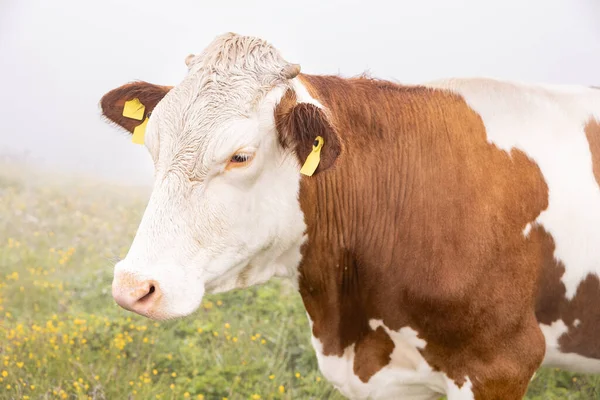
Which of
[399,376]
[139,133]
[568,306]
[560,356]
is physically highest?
[139,133]

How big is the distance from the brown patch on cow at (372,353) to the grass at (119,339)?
48.5 inches

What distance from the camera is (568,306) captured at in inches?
126

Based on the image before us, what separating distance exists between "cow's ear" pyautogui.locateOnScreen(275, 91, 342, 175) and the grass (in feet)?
4.44

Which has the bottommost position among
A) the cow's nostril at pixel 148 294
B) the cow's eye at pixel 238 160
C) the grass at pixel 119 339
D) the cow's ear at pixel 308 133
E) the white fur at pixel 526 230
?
the grass at pixel 119 339

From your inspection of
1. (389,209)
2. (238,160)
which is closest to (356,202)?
(389,209)

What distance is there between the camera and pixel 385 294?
10.2 feet

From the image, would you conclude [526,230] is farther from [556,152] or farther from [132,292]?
[132,292]

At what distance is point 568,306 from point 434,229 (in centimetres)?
86

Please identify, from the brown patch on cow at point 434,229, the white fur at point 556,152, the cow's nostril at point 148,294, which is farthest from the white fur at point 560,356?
the cow's nostril at point 148,294

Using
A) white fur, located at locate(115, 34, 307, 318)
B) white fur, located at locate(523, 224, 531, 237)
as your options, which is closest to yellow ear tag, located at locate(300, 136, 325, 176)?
white fur, located at locate(115, 34, 307, 318)

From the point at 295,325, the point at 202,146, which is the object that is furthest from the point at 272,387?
the point at 202,146

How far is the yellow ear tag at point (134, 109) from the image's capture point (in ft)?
10.4

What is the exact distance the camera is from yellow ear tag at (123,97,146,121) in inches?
125

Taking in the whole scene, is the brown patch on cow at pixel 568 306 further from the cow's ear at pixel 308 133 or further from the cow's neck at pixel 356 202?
the cow's ear at pixel 308 133
